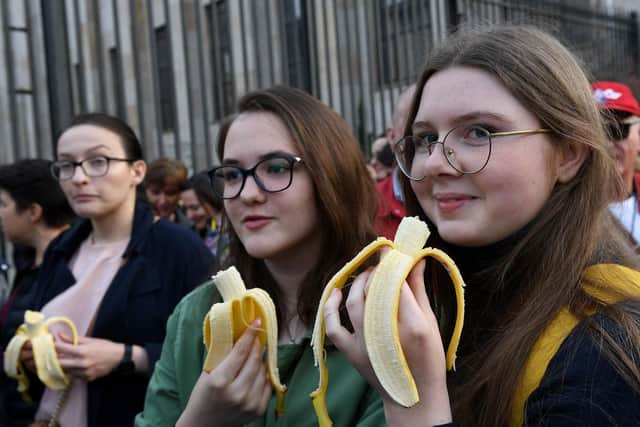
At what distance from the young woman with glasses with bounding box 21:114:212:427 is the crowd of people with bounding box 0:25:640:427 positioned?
2cm

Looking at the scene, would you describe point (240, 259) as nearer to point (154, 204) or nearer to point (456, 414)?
point (456, 414)

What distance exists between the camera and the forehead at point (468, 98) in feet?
3.97

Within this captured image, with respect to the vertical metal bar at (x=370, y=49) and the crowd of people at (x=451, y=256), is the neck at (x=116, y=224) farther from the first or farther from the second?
the vertical metal bar at (x=370, y=49)

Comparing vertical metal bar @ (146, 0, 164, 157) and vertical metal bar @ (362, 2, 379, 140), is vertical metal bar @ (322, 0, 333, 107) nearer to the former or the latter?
vertical metal bar @ (362, 2, 379, 140)

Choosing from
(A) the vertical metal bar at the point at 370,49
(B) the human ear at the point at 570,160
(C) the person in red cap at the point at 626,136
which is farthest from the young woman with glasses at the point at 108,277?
(A) the vertical metal bar at the point at 370,49

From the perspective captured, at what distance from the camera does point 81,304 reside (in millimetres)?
2473

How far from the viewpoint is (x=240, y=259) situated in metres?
1.93

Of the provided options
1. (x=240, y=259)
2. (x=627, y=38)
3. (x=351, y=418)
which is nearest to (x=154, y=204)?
(x=240, y=259)

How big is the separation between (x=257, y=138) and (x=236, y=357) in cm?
62

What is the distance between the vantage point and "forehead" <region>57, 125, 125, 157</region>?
258 centimetres

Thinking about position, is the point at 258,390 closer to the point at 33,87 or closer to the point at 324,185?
the point at 324,185

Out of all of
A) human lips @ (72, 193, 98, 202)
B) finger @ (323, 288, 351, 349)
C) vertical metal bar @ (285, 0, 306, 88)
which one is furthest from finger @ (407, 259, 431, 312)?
vertical metal bar @ (285, 0, 306, 88)

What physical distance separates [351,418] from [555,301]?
550 mm

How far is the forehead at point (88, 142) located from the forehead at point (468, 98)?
1.68 m
